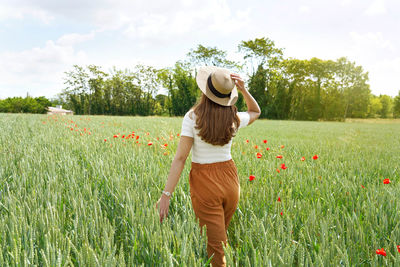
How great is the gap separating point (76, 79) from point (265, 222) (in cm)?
5988

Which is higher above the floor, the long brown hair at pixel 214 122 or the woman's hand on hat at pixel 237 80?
the woman's hand on hat at pixel 237 80

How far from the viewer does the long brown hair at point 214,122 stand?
1765 mm

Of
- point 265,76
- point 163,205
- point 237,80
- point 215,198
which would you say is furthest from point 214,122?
point 265,76

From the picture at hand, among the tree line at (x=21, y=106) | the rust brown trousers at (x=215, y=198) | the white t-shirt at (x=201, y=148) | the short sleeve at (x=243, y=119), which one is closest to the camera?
the rust brown trousers at (x=215, y=198)

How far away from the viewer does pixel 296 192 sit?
2812mm

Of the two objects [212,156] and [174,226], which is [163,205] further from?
[212,156]

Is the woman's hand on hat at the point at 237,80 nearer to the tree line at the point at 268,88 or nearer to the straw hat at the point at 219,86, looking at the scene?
the straw hat at the point at 219,86

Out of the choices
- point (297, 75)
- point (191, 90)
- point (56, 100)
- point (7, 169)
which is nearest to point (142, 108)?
point (191, 90)

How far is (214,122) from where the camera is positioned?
5.85 ft

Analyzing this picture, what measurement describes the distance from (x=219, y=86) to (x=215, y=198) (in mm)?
768

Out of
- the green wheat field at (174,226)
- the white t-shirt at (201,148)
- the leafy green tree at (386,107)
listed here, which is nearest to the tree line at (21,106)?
the green wheat field at (174,226)

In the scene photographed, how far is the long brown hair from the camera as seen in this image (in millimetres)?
1765

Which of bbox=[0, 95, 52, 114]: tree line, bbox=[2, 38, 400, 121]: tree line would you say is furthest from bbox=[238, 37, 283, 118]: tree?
bbox=[0, 95, 52, 114]: tree line

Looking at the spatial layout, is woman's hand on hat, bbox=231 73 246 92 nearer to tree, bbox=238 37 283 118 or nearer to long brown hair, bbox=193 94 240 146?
long brown hair, bbox=193 94 240 146
